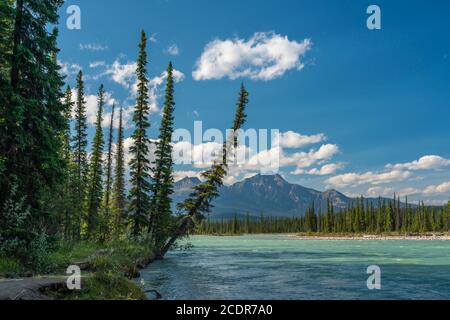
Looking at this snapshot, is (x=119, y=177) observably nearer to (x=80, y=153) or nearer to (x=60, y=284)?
(x=80, y=153)

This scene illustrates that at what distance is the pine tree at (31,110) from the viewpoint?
65.5ft

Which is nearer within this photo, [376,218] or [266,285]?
[266,285]

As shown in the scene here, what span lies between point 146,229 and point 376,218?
127389 millimetres

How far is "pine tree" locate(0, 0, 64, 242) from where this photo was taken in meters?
20.0

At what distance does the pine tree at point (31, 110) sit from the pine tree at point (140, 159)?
64.8 feet

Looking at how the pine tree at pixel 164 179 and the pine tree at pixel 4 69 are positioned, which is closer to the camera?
the pine tree at pixel 4 69

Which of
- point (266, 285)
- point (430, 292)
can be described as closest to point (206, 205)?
point (266, 285)

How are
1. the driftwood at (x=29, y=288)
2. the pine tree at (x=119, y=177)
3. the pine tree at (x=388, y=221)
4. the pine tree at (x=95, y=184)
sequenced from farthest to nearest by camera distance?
the pine tree at (x=388, y=221)
the pine tree at (x=119, y=177)
the pine tree at (x=95, y=184)
the driftwood at (x=29, y=288)

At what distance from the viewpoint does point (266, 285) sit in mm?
21547

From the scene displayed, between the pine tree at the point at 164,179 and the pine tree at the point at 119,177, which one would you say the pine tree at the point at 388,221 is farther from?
the pine tree at the point at 164,179

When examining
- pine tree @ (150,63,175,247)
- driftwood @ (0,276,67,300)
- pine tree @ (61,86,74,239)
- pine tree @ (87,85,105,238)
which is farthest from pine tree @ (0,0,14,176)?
pine tree @ (87,85,105,238)

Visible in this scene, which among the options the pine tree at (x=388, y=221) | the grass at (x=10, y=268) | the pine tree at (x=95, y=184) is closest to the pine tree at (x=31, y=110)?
the grass at (x=10, y=268)
